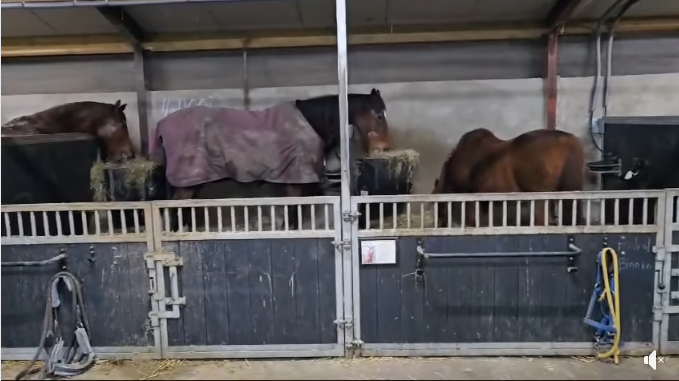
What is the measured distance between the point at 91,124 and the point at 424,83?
228 centimetres

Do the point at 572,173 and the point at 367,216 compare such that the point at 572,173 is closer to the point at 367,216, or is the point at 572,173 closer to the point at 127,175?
the point at 367,216

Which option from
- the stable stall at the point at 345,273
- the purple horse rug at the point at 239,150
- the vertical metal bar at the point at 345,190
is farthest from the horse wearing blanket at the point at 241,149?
the vertical metal bar at the point at 345,190

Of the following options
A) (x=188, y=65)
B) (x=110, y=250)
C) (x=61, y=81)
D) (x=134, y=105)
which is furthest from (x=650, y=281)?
(x=61, y=81)

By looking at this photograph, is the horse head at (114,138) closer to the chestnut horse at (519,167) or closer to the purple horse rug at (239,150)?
the purple horse rug at (239,150)

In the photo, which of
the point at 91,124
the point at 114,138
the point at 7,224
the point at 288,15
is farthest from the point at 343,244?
the point at 91,124

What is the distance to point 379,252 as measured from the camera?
2453 mm

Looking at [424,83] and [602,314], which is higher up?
[424,83]

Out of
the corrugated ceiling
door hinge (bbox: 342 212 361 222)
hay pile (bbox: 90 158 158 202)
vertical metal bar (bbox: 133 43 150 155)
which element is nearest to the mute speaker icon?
door hinge (bbox: 342 212 361 222)

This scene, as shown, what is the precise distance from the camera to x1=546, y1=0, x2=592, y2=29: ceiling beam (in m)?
3.21

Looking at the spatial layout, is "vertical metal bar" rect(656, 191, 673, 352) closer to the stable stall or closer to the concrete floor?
the stable stall

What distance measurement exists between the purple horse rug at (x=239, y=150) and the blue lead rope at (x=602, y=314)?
1.48 metres

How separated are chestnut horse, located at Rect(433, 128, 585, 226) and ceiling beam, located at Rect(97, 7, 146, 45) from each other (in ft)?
7.32

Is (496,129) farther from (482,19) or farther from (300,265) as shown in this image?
(300,265)

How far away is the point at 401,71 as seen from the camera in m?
3.83
